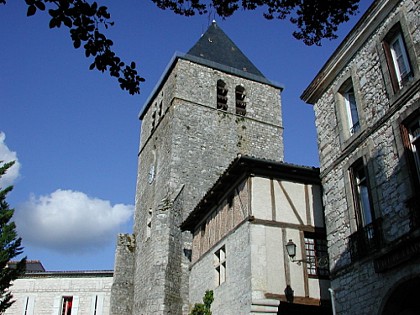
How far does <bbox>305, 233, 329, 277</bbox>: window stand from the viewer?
9.73 m

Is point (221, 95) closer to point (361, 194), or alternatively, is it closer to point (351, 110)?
point (351, 110)

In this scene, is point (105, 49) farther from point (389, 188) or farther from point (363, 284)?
point (363, 284)

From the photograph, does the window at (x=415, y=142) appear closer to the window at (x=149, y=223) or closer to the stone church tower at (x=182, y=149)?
the stone church tower at (x=182, y=149)

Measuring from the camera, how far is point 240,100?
21.7 m

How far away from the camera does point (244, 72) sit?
73.7ft

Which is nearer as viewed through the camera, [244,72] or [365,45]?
[365,45]

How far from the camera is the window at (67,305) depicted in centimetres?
2062

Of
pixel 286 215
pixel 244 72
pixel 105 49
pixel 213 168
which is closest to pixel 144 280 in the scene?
pixel 213 168

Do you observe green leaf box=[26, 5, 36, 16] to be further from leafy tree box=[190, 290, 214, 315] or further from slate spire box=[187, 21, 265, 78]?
slate spire box=[187, 21, 265, 78]

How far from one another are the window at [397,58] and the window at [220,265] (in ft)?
18.6

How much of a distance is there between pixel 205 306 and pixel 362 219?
529 cm

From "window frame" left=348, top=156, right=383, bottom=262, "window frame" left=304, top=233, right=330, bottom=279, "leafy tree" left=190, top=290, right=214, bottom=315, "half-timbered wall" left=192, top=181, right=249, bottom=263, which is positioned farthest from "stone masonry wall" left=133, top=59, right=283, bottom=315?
"window frame" left=348, top=156, right=383, bottom=262

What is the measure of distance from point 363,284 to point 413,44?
3469mm

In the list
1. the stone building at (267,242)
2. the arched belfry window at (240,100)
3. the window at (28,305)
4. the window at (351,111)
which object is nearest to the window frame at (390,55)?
the window at (351,111)
